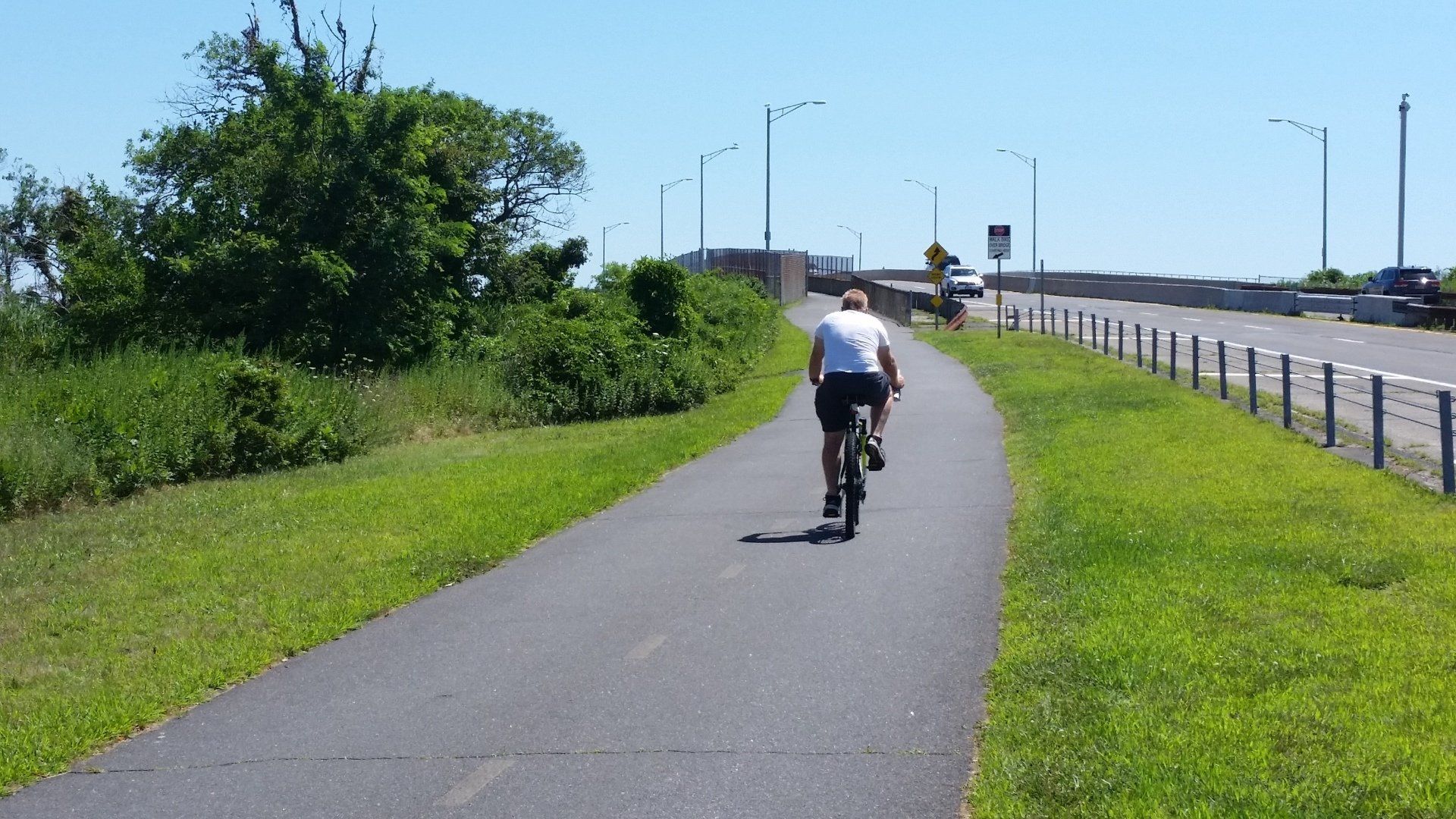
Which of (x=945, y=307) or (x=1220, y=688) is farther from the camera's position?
(x=945, y=307)

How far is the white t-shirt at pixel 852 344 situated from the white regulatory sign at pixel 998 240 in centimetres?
3275

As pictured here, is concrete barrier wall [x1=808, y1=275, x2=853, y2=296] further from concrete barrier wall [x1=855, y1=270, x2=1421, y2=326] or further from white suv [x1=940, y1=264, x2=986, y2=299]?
white suv [x1=940, y1=264, x2=986, y2=299]

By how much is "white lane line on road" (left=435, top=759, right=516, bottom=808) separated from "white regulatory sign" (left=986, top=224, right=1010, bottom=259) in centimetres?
3867

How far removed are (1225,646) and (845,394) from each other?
4.57 metres

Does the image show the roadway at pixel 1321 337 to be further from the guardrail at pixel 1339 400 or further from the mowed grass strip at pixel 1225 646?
the mowed grass strip at pixel 1225 646

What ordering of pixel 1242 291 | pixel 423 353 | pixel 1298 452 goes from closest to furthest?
pixel 1298 452
pixel 423 353
pixel 1242 291

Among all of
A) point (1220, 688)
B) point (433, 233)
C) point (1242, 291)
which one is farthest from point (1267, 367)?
point (1242, 291)

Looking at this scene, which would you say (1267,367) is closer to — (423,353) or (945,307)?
(423,353)

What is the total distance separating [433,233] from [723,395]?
22.4 feet

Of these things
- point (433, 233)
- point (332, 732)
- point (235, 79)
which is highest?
point (235, 79)

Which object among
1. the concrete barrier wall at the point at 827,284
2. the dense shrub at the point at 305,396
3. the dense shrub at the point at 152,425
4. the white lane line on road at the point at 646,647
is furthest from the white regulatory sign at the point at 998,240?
the concrete barrier wall at the point at 827,284

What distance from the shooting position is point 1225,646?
6996 millimetres

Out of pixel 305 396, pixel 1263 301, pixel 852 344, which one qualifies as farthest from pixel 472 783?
pixel 1263 301

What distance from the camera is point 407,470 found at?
54.9 feet
